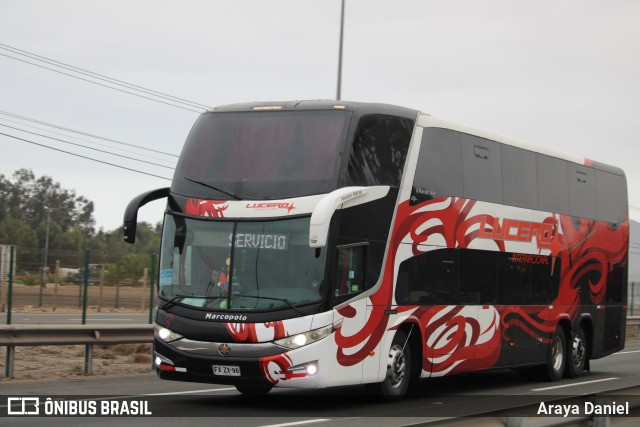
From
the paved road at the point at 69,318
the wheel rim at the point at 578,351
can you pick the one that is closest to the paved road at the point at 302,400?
the wheel rim at the point at 578,351

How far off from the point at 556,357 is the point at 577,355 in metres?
0.98

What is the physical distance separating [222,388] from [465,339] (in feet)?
12.7

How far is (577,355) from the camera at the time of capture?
68.6 ft

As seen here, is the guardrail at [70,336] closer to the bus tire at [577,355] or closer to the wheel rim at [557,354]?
the wheel rim at [557,354]

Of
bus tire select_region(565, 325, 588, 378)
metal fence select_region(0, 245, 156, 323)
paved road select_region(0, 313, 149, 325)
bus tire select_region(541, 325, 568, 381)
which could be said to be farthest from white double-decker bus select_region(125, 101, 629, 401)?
paved road select_region(0, 313, 149, 325)

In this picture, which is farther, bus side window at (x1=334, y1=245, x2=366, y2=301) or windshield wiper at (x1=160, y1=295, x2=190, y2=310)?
windshield wiper at (x1=160, y1=295, x2=190, y2=310)

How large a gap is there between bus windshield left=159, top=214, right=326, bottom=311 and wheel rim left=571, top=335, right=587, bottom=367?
30.5 feet

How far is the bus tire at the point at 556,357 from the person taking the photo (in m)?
19.8

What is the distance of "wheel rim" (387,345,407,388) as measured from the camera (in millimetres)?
14545

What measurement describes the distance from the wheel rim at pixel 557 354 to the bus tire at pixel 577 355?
0.36 meters

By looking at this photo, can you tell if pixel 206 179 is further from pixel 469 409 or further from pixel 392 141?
pixel 469 409

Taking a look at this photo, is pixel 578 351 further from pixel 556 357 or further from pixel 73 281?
pixel 73 281

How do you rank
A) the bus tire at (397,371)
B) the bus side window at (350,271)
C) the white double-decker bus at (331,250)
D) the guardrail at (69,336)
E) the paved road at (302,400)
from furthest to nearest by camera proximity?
the guardrail at (69,336) → the bus tire at (397,371) → the bus side window at (350,271) → the white double-decker bus at (331,250) → the paved road at (302,400)

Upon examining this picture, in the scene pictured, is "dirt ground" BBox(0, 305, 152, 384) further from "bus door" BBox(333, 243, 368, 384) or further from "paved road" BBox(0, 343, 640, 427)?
"bus door" BBox(333, 243, 368, 384)
